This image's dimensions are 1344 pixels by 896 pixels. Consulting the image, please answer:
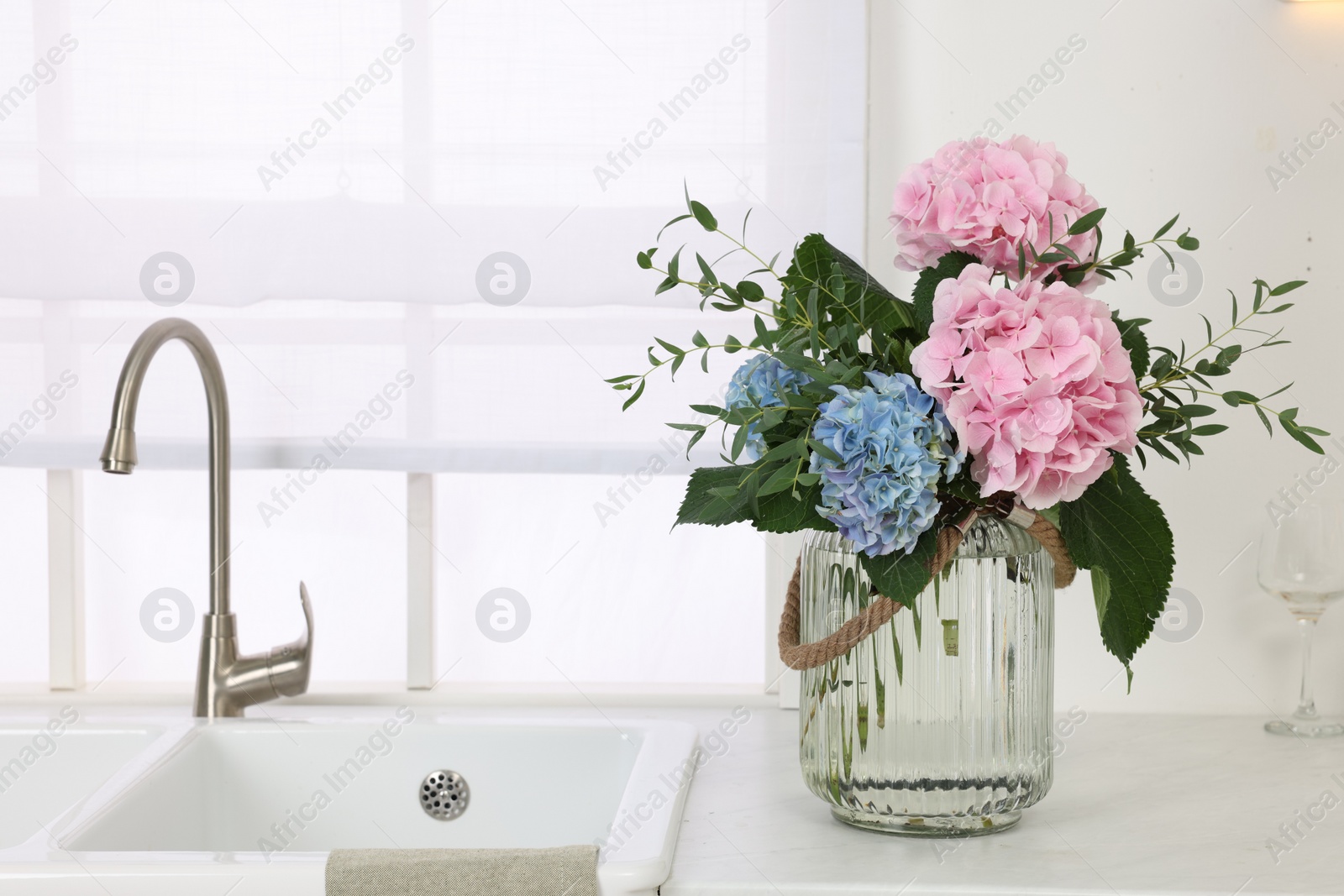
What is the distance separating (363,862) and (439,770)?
335 mm

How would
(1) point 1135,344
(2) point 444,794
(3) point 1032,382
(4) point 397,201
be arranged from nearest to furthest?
(3) point 1032,382 → (1) point 1135,344 → (2) point 444,794 → (4) point 397,201

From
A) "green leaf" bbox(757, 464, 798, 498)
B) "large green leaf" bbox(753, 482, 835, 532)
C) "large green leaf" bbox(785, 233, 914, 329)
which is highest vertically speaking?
"large green leaf" bbox(785, 233, 914, 329)

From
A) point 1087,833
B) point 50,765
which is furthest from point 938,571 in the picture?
point 50,765

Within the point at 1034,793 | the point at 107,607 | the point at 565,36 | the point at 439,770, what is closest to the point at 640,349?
the point at 565,36

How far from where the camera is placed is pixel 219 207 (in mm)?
1214

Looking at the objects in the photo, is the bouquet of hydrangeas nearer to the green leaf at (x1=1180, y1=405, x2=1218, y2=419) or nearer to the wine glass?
the green leaf at (x1=1180, y1=405, x2=1218, y2=419)

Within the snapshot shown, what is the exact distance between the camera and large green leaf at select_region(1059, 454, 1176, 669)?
2.57 feet

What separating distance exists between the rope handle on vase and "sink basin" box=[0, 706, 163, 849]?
67cm

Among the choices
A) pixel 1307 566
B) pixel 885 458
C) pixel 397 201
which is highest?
pixel 397 201

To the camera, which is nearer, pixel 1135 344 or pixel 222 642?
pixel 1135 344

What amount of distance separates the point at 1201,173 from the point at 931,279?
1.78ft

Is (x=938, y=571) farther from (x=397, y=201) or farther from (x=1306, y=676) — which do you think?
(x=397, y=201)

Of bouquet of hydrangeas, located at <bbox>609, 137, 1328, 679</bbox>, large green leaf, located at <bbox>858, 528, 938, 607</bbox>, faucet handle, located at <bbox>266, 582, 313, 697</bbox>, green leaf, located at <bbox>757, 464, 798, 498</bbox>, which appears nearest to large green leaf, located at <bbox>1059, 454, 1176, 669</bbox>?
bouquet of hydrangeas, located at <bbox>609, 137, 1328, 679</bbox>

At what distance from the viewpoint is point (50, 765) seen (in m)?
1.12
